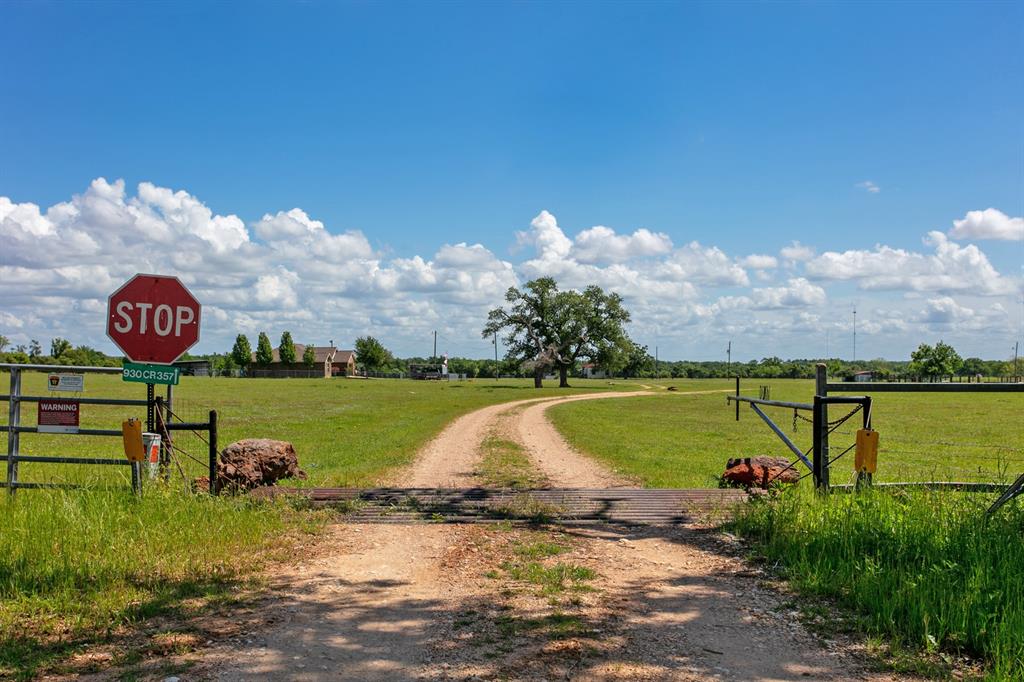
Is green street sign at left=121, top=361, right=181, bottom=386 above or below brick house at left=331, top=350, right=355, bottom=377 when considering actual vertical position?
above

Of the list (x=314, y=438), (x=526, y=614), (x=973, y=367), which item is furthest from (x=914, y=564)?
(x=973, y=367)

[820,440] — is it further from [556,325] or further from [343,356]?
[343,356]

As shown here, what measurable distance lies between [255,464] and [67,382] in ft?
9.36

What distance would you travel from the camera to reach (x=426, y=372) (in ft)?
420

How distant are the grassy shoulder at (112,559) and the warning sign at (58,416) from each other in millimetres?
837

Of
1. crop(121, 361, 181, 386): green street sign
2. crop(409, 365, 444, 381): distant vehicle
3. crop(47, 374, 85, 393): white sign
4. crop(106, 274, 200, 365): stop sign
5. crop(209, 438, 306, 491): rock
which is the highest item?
crop(106, 274, 200, 365): stop sign

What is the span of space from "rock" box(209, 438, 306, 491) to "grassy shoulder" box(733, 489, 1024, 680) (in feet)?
22.9

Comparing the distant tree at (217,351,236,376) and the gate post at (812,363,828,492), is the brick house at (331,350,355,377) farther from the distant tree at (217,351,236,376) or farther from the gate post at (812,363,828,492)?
the gate post at (812,363,828,492)

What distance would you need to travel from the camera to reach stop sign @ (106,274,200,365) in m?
8.59

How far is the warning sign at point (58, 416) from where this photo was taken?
891 centimetres

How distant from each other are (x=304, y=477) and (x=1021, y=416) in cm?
3524

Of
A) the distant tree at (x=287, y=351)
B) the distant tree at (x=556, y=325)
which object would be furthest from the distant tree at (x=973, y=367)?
the distant tree at (x=287, y=351)

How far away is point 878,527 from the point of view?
6.91 metres

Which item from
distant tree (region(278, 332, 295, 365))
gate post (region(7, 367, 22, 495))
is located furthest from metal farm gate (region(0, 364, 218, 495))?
distant tree (region(278, 332, 295, 365))
